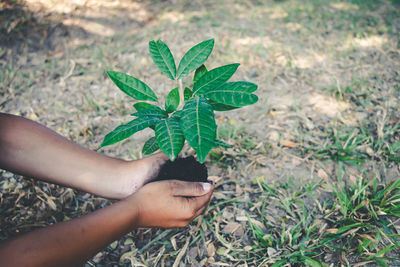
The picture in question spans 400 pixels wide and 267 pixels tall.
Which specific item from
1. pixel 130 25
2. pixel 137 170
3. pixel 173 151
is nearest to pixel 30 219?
pixel 137 170

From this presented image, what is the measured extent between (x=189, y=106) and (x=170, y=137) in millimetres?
125

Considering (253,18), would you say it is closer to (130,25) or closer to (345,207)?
(130,25)

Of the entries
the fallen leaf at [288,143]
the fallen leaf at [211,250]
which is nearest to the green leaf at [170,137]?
the fallen leaf at [211,250]

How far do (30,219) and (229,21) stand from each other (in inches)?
108

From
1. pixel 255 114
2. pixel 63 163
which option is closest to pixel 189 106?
pixel 63 163

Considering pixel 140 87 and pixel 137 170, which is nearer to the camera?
pixel 140 87

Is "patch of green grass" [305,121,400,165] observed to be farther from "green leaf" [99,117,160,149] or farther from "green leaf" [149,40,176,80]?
"green leaf" [99,117,160,149]

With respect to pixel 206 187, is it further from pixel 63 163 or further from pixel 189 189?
pixel 63 163

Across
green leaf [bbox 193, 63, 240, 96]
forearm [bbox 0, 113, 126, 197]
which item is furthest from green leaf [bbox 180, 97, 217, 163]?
forearm [bbox 0, 113, 126, 197]

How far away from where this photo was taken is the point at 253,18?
3.20 m

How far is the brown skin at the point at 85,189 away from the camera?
2.95ft

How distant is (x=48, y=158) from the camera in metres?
1.26

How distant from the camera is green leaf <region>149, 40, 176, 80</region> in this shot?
1.12 meters

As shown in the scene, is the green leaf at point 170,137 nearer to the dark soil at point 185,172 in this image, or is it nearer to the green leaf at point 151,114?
the green leaf at point 151,114
